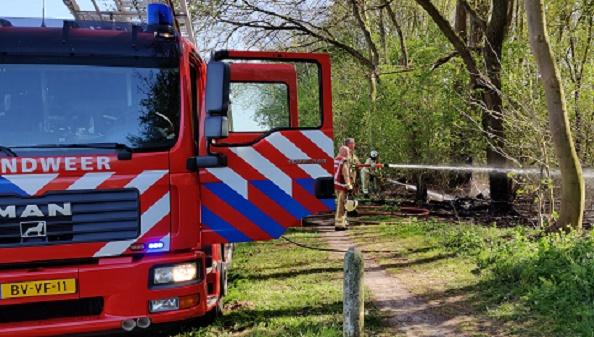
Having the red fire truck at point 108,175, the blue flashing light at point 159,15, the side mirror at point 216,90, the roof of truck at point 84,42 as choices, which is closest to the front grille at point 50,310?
the red fire truck at point 108,175

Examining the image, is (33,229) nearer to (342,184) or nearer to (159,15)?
(159,15)

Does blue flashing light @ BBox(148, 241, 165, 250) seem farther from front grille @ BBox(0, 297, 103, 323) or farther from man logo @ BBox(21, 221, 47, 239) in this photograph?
man logo @ BBox(21, 221, 47, 239)

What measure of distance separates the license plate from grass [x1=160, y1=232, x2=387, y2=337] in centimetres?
151

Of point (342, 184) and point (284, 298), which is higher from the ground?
point (342, 184)

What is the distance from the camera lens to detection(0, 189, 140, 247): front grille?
13.5 feet

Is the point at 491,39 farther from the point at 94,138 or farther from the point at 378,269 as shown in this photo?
the point at 94,138

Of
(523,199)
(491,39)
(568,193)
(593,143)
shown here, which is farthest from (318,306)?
(523,199)

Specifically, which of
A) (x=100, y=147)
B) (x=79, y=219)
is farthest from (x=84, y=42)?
(x=79, y=219)

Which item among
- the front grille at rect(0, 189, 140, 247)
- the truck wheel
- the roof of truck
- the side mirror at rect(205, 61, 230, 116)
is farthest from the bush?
the roof of truck

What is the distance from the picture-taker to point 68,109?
4375mm

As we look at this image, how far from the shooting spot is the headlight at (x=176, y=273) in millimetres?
4273

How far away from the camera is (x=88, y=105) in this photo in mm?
4402

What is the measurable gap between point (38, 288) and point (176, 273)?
1.00m

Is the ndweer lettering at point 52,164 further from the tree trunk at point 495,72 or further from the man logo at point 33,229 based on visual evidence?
the tree trunk at point 495,72
